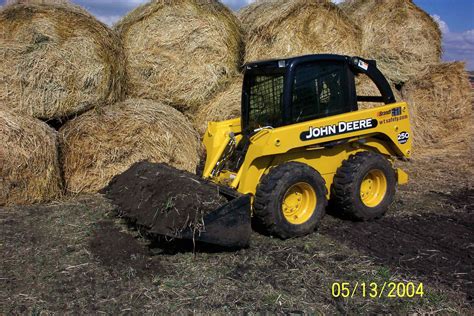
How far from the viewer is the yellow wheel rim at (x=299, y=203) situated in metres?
4.83

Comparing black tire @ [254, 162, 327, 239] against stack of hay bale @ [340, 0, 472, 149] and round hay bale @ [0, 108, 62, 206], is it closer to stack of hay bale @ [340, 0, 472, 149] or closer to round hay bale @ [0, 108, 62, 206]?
round hay bale @ [0, 108, 62, 206]

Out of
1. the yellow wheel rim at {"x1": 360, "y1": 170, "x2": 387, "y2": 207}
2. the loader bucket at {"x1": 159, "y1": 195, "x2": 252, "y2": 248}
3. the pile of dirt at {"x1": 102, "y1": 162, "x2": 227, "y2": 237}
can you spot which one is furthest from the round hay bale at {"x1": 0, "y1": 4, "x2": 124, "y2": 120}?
the yellow wheel rim at {"x1": 360, "y1": 170, "x2": 387, "y2": 207}

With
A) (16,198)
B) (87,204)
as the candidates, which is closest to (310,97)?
(87,204)

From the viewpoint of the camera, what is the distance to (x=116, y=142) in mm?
6293

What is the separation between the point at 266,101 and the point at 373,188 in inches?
57.6

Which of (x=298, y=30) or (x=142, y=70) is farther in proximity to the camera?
(x=298, y=30)

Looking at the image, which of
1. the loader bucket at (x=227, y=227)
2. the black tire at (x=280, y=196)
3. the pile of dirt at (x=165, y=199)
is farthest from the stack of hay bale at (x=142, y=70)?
the loader bucket at (x=227, y=227)

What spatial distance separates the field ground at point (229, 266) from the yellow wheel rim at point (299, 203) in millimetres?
225

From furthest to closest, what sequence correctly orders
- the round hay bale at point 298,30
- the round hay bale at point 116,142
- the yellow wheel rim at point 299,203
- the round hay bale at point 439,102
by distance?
the round hay bale at point 439,102, the round hay bale at point 298,30, the round hay bale at point 116,142, the yellow wheel rim at point 299,203

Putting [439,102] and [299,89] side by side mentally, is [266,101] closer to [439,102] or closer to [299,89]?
[299,89]

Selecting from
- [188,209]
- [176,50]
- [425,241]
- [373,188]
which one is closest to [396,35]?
[176,50]

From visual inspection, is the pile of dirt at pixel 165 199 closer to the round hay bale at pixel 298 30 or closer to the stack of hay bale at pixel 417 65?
the round hay bale at pixel 298 30

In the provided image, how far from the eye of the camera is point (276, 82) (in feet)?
16.9

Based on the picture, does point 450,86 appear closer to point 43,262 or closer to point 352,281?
point 352,281
